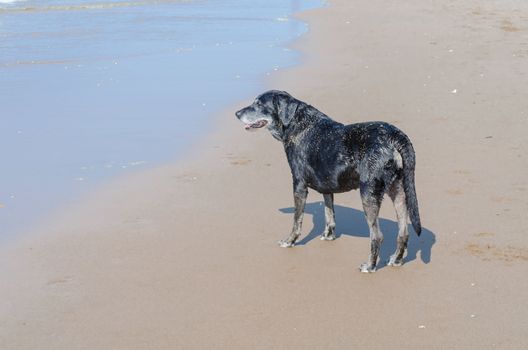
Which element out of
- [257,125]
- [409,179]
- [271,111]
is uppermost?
[271,111]

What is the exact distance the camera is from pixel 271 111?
25.7ft

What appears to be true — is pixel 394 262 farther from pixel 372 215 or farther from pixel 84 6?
pixel 84 6

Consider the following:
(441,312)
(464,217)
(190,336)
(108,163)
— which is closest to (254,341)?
(190,336)

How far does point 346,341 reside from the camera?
19.2 feet

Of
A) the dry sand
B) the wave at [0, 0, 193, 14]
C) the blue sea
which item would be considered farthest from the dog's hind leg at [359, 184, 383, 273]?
the wave at [0, 0, 193, 14]

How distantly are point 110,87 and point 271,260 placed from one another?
26.6ft

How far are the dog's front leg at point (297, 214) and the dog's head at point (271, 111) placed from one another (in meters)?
0.57

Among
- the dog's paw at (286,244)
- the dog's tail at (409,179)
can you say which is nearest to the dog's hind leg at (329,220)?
the dog's paw at (286,244)

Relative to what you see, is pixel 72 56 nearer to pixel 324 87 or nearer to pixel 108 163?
pixel 324 87

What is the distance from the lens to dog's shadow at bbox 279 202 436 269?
7510 mm

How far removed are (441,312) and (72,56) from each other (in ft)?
44.6

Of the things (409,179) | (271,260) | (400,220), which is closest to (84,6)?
(271,260)

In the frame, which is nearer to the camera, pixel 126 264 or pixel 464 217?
pixel 126 264

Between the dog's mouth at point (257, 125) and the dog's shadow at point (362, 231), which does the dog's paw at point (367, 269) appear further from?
the dog's mouth at point (257, 125)
